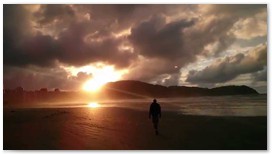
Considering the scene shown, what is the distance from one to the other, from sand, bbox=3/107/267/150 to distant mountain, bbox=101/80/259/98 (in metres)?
0.60

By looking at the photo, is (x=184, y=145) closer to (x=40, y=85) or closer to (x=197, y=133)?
(x=197, y=133)

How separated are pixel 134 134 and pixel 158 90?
1117 mm

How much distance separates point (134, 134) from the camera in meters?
7.56

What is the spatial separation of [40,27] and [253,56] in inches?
181

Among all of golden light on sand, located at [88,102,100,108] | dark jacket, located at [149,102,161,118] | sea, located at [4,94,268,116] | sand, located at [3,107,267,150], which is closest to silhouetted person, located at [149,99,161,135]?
dark jacket, located at [149,102,161,118]

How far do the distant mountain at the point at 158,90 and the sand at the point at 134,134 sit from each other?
60 centimetres

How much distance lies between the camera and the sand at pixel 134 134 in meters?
7.17

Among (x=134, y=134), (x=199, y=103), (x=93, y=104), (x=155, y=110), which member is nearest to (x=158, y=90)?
(x=155, y=110)

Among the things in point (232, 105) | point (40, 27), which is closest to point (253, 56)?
point (232, 105)

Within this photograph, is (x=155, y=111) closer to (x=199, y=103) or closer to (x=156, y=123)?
(x=156, y=123)

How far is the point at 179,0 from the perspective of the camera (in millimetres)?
7598

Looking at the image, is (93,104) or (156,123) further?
(93,104)

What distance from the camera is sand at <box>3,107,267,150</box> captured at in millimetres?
7168

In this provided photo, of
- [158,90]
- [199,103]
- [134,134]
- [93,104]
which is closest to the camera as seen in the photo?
[134,134]
